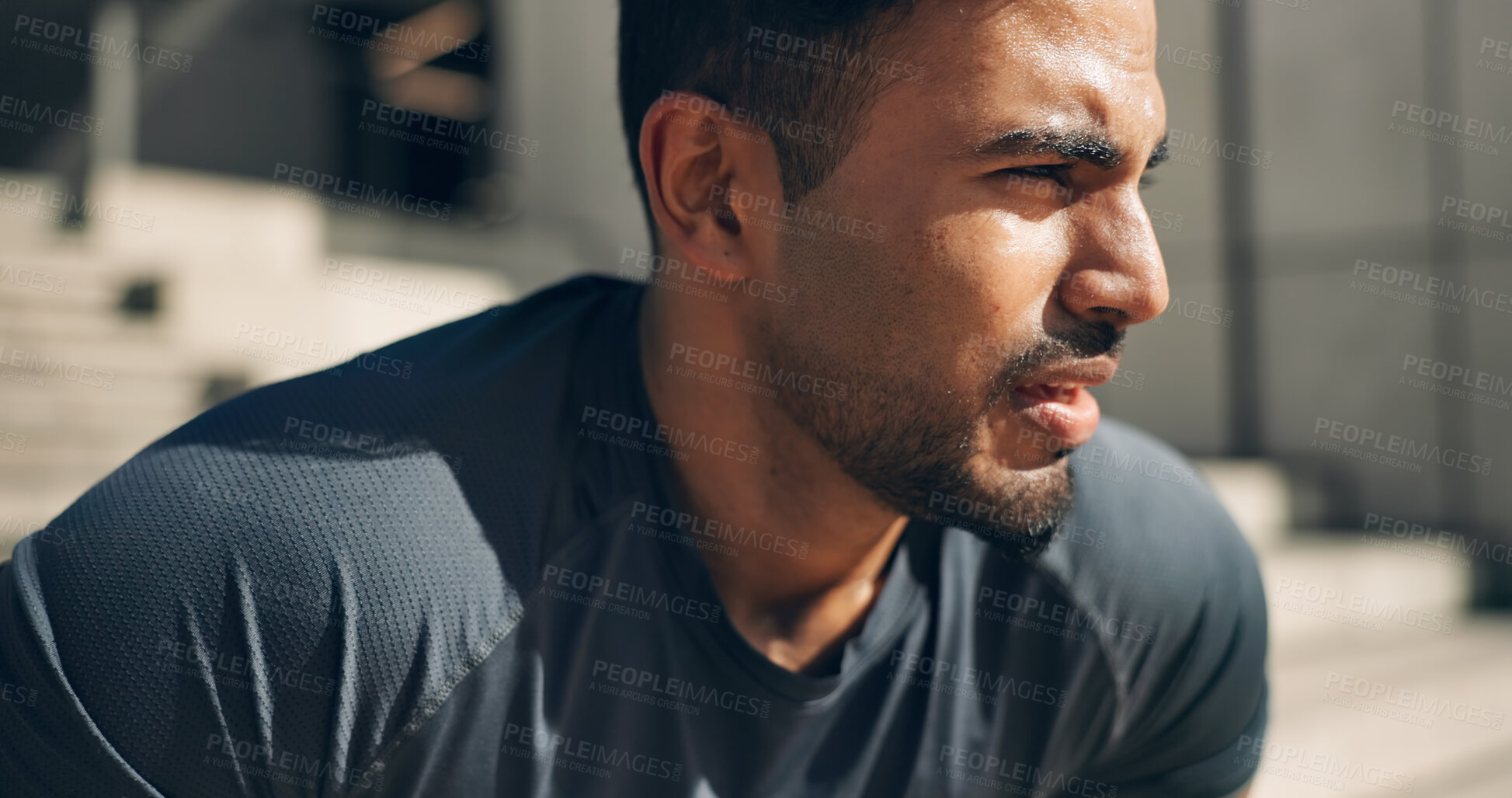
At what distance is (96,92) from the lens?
775cm

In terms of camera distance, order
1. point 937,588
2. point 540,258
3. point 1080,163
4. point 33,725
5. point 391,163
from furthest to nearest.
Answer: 1. point 391,163
2. point 540,258
3. point 937,588
4. point 1080,163
5. point 33,725

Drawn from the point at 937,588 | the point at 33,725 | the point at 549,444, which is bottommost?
the point at 33,725

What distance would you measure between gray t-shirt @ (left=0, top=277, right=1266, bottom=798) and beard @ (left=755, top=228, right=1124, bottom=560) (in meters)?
0.06

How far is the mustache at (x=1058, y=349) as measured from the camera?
1.61 m

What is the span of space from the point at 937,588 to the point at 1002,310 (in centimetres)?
59

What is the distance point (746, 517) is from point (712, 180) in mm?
609

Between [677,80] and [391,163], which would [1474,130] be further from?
[391,163]

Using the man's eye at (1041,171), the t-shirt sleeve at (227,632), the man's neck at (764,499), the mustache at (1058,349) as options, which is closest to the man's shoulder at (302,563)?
the t-shirt sleeve at (227,632)

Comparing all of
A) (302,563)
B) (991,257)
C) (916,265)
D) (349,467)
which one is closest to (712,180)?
(916,265)

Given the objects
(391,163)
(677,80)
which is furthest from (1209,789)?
(391,163)

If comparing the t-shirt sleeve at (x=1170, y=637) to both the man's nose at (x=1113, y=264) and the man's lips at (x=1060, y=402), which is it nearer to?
the man's lips at (x=1060, y=402)

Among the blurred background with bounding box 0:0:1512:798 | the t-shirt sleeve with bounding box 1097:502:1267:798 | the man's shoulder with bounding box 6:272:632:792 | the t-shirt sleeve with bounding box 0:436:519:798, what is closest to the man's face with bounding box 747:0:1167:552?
the t-shirt sleeve with bounding box 1097:502:1267:798

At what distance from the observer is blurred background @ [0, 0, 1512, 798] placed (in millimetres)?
4723

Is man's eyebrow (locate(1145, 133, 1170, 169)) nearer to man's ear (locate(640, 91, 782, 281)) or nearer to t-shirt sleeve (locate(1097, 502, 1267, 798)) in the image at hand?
man's ear (locate(640, 91, 782, 281))
